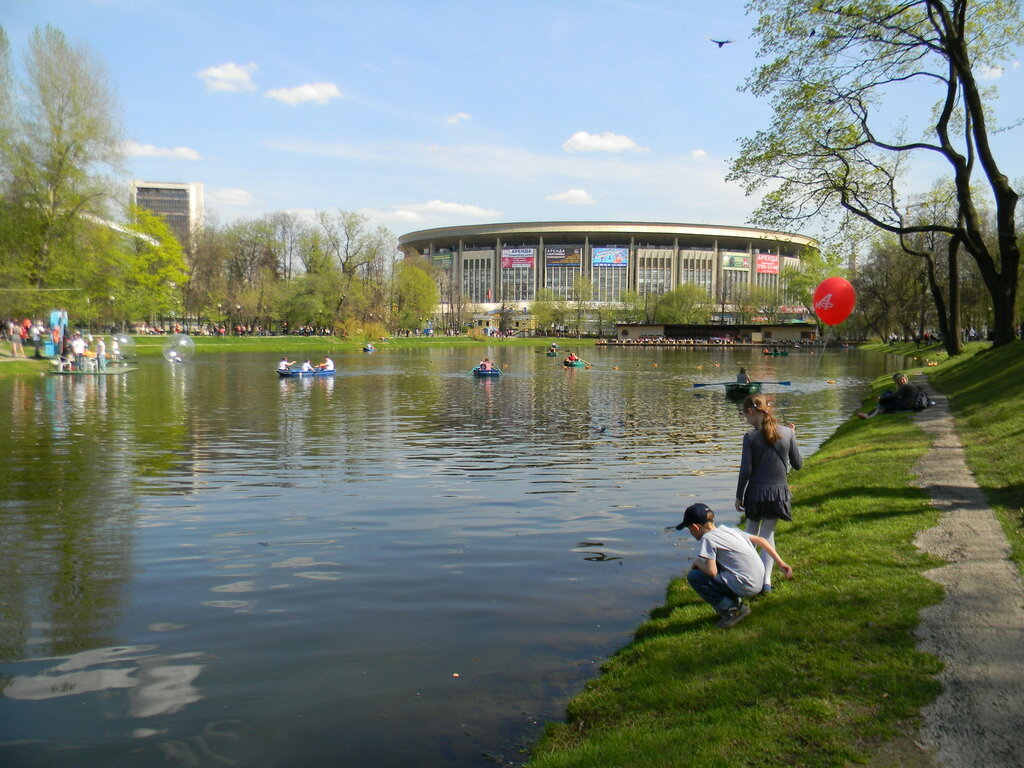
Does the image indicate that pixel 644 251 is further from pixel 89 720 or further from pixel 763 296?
pixel 89 720

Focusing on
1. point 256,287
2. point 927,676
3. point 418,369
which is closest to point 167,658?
point 927,676

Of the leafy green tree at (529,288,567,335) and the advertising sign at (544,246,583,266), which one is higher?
the advertising sign at (544,246,583,266)

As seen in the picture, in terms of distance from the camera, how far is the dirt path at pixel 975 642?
470cm

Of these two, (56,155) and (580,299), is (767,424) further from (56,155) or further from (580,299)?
(580,299)

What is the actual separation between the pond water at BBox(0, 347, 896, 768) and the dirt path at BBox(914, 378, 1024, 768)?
274 cm

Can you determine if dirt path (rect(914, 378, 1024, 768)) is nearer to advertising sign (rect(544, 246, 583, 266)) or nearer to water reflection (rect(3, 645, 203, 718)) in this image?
water reflection (rect(3, 645, 203, 718))

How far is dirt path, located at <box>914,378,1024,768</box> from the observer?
4.70m

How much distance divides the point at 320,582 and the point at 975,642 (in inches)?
268

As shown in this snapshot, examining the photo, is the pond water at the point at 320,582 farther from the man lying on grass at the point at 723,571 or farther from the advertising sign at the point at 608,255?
the advertising sign at the point at 608,255

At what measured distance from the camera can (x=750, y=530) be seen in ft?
26.2

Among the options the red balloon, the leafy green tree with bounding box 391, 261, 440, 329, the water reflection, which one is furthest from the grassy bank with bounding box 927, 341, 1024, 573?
the leafy green tree with bounding box 391, 261, 440, 329

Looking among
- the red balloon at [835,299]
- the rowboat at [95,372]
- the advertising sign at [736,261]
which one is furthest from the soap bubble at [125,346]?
the advertising sign at [736,261]

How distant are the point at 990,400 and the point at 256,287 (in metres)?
97.8

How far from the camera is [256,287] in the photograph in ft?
344
